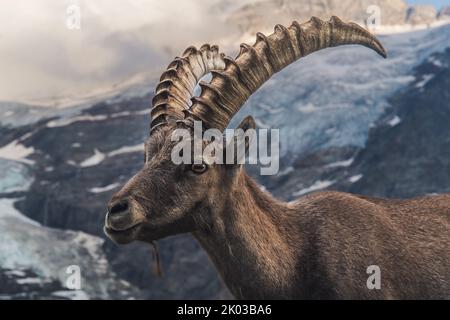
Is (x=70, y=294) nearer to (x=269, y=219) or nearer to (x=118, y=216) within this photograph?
(x=269, y=219)

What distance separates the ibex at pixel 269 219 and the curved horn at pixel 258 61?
1 centimetres

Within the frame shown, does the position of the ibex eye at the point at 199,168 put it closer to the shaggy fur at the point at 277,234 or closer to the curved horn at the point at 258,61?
the shaggy fur at the point at 277,234

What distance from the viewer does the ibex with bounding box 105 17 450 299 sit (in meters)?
10.2

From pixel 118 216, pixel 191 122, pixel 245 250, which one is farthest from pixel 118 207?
pixel 245 250

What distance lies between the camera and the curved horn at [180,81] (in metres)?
11.5

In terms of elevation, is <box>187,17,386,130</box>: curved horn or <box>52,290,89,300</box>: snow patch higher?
<box>187,17,386,130</box>: curved horn

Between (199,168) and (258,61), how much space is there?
1.82 metres

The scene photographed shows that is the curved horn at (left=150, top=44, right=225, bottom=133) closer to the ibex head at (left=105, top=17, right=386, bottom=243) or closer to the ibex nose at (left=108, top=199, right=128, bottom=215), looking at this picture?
the ibex head at (left=105, top=17, right=386, bottom=243)

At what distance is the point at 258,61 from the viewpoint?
1108 cm

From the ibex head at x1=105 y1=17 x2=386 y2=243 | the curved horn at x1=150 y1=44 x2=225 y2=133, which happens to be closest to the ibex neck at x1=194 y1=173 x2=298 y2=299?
the ibex head at x1=105 y1=17 x2=386 y2=243

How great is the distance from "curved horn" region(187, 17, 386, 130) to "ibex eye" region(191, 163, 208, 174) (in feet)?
1.97

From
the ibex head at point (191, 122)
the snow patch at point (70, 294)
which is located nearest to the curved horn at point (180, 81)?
the ibex head at point (191, 122)
